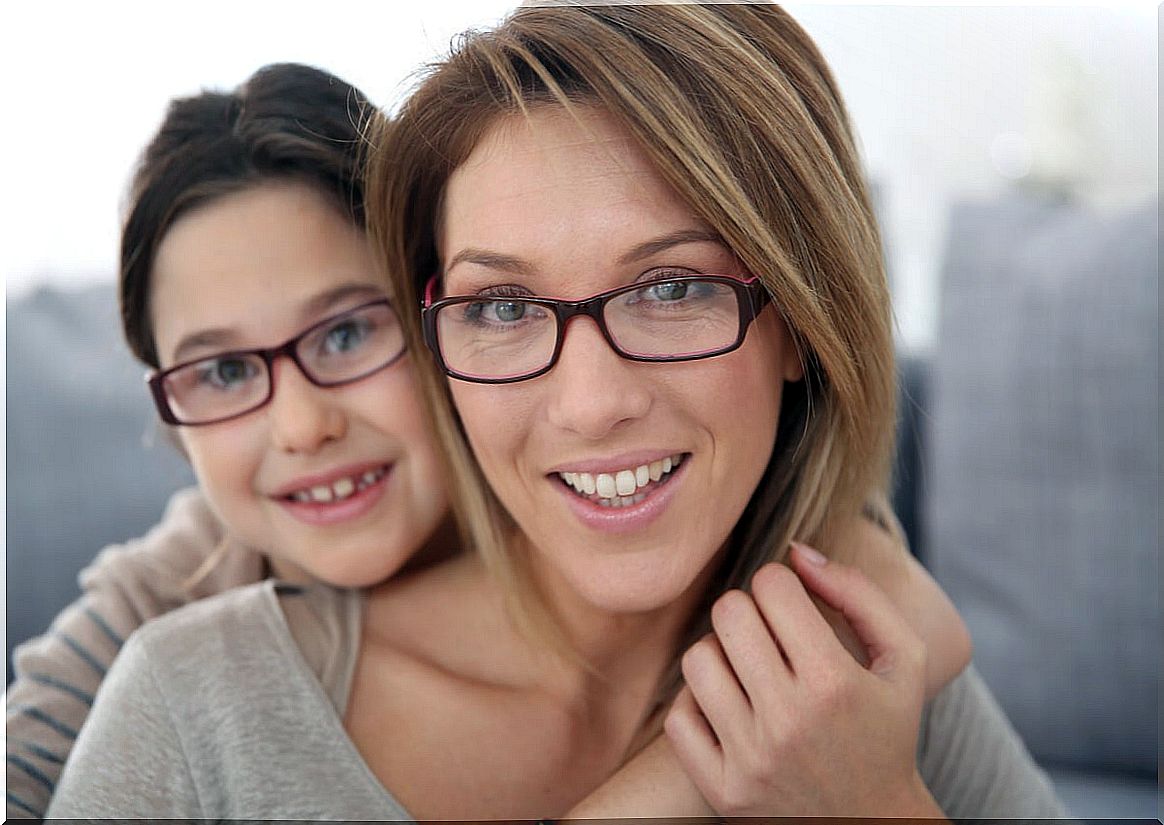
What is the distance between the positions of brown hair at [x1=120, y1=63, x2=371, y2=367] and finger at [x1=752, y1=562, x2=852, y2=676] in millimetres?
483

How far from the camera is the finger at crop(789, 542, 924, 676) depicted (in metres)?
0.96

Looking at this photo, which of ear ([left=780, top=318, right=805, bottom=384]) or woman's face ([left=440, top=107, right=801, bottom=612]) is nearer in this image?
woman's face ([left=440, top=107, right=801, bottom=612])

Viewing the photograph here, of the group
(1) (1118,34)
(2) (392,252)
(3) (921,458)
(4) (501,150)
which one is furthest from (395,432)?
(3) (921,458)

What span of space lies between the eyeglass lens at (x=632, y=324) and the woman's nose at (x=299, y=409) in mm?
196

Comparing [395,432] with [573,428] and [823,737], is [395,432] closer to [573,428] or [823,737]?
[573,428]

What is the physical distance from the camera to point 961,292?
161cm

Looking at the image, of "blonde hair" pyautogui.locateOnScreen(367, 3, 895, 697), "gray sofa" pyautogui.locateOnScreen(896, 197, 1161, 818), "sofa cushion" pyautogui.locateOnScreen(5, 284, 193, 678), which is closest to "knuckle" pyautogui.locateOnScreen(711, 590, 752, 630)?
"blonde hair" pyautogui.locateOnScreen(367, 3, 895, 697)

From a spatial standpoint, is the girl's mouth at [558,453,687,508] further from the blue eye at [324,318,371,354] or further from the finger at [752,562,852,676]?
the blue eye at [324,318,371,354]

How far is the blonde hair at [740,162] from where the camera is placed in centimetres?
83

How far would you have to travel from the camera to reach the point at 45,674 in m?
1.15

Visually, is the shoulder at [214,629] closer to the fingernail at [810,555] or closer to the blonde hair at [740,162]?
the blonde hair at [740,162]

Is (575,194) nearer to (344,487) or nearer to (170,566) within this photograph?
(344,487)

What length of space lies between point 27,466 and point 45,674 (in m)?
0.78

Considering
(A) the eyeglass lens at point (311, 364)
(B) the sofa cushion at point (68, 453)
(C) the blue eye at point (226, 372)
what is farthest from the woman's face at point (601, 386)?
(B) the sofa cushion at point (68, 453)
